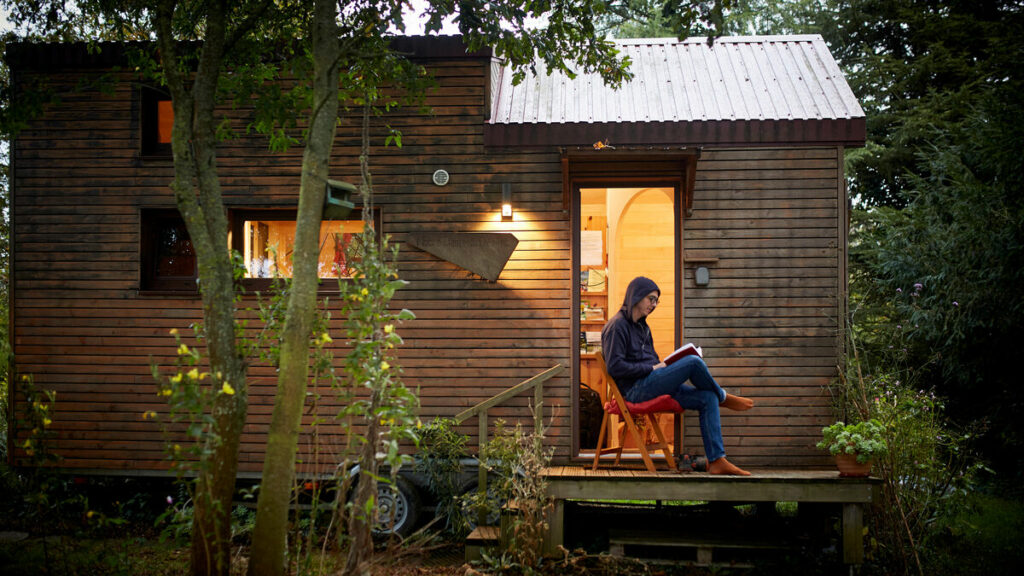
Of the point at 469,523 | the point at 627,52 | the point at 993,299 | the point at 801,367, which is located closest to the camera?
the point at 469,523

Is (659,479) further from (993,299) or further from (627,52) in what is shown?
(993,299)

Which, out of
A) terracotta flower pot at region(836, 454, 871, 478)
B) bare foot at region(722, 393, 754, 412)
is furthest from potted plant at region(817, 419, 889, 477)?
bare foot at region(722, 393, 754, 412)

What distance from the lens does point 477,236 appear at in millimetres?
6273

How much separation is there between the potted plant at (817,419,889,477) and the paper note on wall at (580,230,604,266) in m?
3.96

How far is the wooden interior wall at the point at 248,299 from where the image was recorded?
630 centimetres

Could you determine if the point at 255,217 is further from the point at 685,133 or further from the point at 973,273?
the point at 973,273

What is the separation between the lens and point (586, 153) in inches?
231

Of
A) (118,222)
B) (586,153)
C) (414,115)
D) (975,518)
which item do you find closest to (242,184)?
(118,222)

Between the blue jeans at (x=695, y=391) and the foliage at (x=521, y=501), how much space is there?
3.02 ft

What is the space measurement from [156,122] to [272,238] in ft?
5.07

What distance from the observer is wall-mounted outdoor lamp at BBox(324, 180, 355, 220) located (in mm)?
3847

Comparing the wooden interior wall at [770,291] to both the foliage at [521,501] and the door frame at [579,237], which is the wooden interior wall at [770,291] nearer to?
the door frame at [579,237]

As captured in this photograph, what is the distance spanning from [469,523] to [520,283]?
2.03m

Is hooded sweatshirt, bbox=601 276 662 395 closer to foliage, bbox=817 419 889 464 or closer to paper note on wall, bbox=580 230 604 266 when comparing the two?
foliage, bbox=817 419 889 464
